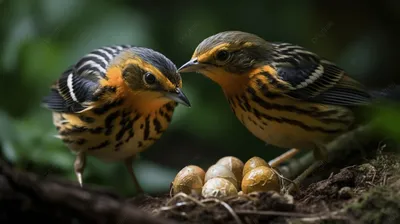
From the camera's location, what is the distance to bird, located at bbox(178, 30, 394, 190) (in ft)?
14.3

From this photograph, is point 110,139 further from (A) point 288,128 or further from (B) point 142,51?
(A) point 288,128

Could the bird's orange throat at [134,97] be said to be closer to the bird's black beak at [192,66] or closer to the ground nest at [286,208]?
the bird's black beak at [192,66]

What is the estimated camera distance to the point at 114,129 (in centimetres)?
443

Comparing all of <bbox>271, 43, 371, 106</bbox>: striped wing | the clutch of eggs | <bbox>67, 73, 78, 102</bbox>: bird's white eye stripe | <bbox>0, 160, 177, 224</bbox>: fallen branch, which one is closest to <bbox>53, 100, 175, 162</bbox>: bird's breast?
<bbox>67, 73, 78, 102</bbox>: bird's white eye stripe

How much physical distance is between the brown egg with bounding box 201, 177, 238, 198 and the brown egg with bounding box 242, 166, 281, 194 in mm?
79

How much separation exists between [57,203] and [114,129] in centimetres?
183

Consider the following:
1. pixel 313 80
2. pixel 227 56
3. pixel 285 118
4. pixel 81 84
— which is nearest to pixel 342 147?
pixel 313 80

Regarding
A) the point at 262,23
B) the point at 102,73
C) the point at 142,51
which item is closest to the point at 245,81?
the point at 142,51

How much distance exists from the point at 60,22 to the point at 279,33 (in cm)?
218

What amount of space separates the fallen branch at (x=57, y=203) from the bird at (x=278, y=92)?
1.70 m

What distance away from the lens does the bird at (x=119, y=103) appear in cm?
420

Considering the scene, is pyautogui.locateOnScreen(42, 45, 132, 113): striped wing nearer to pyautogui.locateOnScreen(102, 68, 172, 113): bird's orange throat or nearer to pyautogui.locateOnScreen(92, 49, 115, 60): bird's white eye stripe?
pyautogui.locateOnScreen(92, 49, 115, 60): bird's white eye stripe

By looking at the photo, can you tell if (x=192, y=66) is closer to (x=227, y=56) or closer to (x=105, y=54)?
(x=227, y=56)

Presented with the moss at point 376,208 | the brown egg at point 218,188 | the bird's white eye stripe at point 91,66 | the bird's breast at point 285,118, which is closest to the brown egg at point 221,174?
the brown egg at point 218,188
